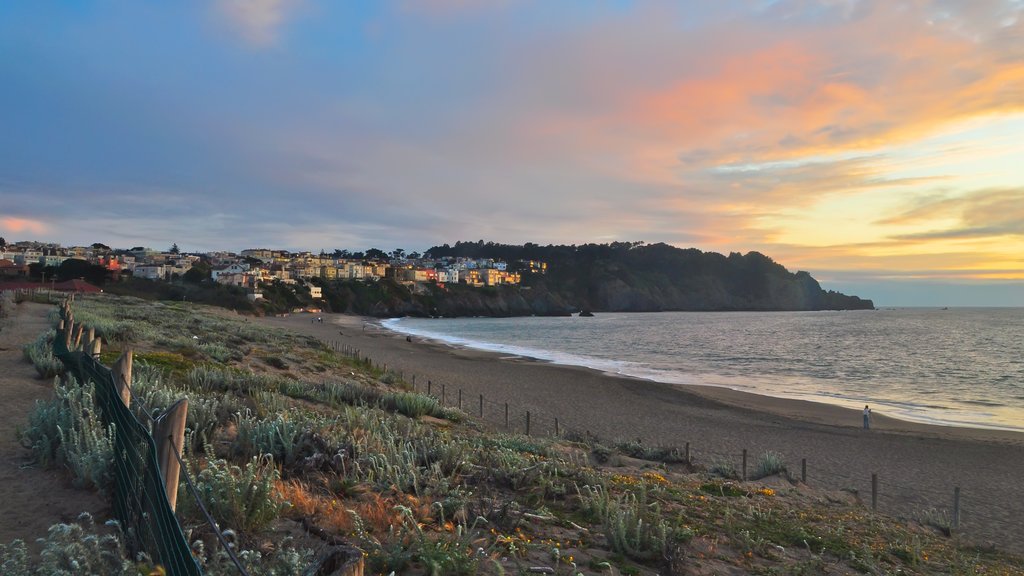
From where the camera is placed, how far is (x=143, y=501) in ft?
12.7

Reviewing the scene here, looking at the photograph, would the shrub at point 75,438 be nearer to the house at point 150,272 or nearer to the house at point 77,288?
the house at point 77,288

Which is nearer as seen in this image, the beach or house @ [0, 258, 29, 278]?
the beach

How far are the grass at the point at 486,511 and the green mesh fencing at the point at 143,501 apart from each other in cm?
27

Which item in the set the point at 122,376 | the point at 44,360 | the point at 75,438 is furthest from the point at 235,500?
the point at 44,360

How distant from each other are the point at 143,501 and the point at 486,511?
280cm

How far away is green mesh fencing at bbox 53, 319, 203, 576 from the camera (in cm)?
291

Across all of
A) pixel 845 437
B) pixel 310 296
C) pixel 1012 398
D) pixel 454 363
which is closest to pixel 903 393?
pixel 1012 398

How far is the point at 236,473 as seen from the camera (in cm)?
542

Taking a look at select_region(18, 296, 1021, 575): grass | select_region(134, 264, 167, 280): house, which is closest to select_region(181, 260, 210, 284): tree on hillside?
select_region(134, 264, 167, 280): house

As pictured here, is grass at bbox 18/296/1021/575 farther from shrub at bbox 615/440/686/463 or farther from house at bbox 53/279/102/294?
house at bbox 53/279/102/294

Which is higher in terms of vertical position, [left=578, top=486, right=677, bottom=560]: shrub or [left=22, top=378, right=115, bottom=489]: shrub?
[left=22, top=378, right=115, bottom=489]: shrub

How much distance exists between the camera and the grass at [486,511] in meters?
4.40

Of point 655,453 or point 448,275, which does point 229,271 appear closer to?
point 448,275

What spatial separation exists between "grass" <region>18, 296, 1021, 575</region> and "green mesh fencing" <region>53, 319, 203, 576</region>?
0.89 ft
